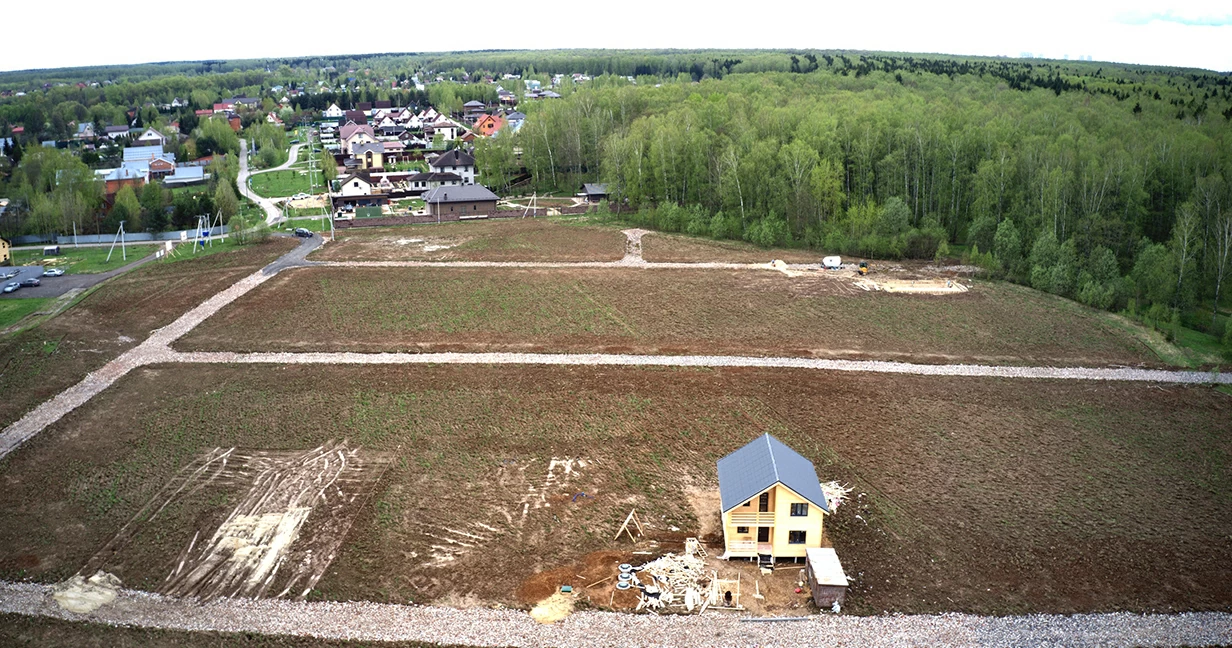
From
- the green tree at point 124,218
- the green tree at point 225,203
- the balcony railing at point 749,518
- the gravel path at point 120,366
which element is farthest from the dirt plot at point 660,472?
the green tree at point 225,203

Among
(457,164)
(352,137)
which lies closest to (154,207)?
(457,164)

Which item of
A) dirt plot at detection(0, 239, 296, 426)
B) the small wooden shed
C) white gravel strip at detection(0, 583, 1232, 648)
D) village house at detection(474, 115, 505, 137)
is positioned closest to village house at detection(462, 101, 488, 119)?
village house at detection(474, 115, 505, 137)

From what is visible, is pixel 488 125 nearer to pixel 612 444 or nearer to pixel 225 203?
pixel 225 203

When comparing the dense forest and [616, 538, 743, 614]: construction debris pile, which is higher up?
the dense forest

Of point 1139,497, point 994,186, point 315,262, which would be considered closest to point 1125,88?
point 994,186

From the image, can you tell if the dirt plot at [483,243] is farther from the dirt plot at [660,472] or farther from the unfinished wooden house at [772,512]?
the unfinished wooden house at [772,512]

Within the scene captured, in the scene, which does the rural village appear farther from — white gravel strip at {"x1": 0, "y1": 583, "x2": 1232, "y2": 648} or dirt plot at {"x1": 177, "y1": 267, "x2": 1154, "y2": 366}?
dirt plot at {"x1": 177, "y1": 267, "x2": 1154, "y2": 366}
